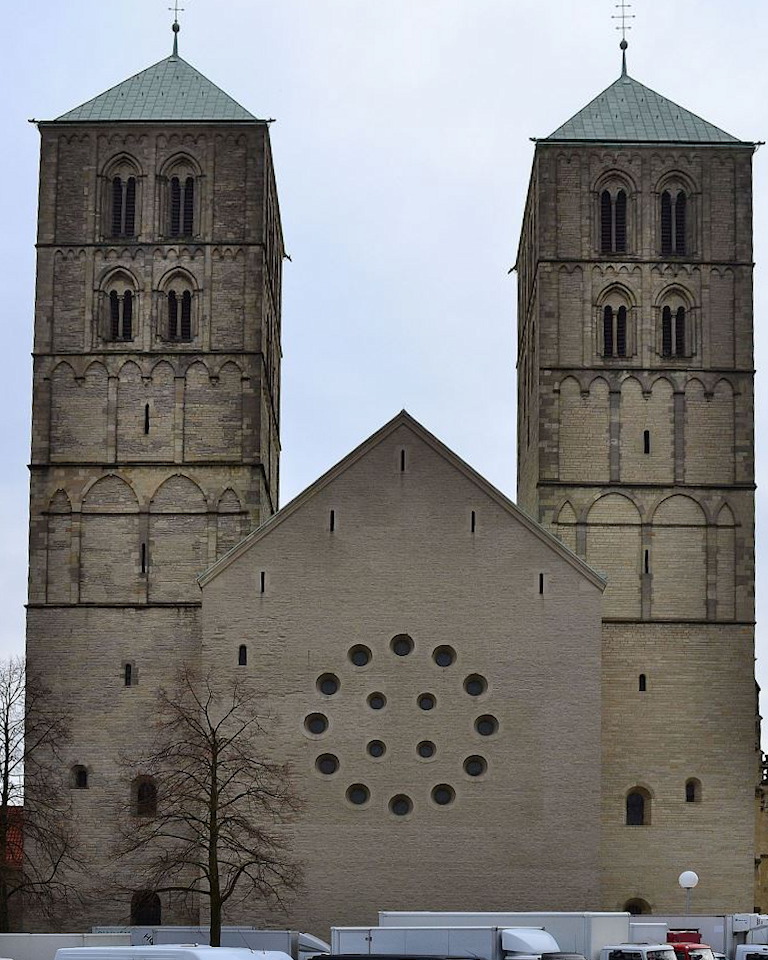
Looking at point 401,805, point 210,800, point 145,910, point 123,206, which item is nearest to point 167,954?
point 210,800

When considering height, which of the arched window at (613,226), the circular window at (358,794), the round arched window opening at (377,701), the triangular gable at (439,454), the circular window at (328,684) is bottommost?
the circular window at (358,794)

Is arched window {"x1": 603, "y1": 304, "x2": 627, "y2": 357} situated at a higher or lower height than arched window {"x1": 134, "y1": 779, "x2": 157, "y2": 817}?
higher

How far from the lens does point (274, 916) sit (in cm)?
5631

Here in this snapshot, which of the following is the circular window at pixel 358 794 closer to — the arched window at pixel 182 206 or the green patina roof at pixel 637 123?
the arched window at pixel 182 206

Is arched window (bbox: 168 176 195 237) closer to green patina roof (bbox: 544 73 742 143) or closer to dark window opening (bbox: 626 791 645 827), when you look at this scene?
green patina roof (bbox: 544 73 742 143)

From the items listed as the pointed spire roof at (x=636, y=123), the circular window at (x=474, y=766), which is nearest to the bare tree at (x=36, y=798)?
the circular window at (x=474, y=766)

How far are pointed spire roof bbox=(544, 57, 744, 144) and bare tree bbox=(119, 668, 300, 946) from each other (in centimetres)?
1945

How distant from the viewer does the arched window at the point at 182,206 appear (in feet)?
205

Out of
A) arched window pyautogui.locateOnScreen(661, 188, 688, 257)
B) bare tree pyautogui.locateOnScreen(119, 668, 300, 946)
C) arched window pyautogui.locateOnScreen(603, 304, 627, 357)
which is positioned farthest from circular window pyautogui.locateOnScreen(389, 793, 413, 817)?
arched window pyautogui.locateOnScreen(661, 188, 688, 257)

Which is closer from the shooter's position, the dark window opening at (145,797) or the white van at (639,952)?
the white van at (639,952)

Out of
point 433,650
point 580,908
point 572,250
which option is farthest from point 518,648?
point 572,250

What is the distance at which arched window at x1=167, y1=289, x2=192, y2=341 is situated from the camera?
62.1 metres

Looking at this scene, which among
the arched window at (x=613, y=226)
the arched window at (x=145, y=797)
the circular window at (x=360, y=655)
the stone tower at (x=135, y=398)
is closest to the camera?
the circular window at (x=360, y=655)

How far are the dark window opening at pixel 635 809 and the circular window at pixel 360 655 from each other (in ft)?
28.4
